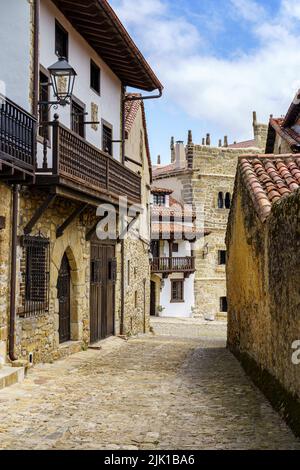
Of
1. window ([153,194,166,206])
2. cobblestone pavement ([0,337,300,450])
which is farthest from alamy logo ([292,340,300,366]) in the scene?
window ([153,194,166,206])

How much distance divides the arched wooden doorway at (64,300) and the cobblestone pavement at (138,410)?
163 centimetres

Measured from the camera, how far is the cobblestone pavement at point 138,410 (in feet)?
17.9

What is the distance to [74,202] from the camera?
481 inches

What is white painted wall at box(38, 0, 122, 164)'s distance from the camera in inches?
421

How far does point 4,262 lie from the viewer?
29.4 ft

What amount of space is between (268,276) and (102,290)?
308 inches

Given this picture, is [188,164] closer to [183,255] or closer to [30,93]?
[183,255]

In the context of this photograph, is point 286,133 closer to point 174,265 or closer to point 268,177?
point 268,177

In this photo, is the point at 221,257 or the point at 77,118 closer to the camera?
the point at 77,118

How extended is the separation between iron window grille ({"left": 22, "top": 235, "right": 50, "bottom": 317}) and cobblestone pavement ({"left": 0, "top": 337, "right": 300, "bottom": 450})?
1092 millimetres

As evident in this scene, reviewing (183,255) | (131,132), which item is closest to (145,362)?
(131,132)

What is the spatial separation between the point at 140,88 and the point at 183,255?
2160 cm

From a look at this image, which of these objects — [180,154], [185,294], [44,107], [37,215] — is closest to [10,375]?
[37,215]

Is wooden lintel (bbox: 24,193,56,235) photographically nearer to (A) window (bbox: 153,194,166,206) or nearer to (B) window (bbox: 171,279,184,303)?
(B) window (bbox: 171,279,184,303)
